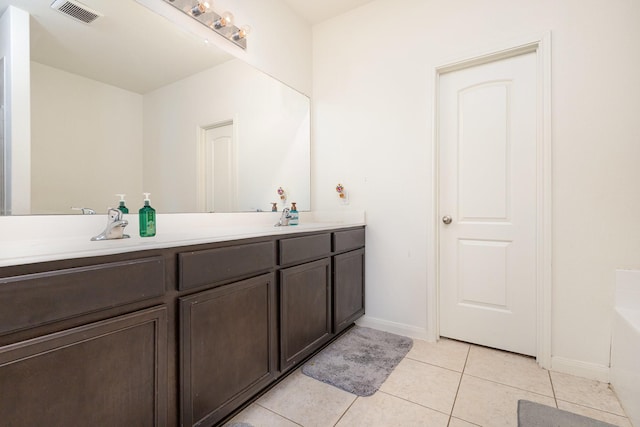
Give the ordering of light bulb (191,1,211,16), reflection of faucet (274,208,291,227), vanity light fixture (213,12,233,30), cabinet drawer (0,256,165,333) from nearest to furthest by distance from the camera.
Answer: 1. cabinet drawer (0,256,165,333)
2. light bulb (191,1,211,16)
3. vanity light fixture (213,12,233,30)
4. reflection of faucet (274,208,291,227)

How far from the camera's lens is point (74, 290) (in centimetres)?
84

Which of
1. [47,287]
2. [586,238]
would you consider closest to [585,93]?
[586,238]

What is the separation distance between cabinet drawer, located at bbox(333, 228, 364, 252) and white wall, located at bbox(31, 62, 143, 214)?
1223 mm

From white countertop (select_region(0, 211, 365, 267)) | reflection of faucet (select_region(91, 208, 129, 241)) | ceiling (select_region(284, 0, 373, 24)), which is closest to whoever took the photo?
white countertop (select_region(0, 211, 365, 267))

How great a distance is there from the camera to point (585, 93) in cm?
173

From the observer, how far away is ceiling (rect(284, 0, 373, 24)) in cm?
245

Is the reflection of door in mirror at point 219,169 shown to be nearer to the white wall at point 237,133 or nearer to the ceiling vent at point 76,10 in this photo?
the white wall at point 237,133

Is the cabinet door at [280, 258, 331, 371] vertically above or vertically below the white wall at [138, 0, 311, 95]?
below

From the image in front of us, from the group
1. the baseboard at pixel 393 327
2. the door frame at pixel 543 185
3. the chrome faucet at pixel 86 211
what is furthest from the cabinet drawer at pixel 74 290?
the door frame at pixel 543 185

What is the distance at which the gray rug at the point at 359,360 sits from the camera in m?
1.69

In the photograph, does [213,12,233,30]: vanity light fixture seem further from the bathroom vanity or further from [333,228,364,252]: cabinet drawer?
[333,228,364,252]: cabinet drawer

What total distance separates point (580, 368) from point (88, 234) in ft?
8.97

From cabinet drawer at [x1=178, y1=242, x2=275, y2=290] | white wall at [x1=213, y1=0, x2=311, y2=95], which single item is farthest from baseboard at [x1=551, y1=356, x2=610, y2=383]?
white wall at [x1=213, y1=0, x2=311, y2=95]

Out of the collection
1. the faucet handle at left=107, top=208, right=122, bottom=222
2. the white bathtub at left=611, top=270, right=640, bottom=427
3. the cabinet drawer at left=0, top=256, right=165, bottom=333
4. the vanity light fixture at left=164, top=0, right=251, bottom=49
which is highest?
the vanity light fixture at left=164, top=0, right=251, bottom=49
